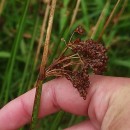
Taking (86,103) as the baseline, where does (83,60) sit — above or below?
above

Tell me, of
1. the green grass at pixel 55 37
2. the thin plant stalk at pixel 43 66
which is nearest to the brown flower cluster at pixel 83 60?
the thin plant stalk at pixel 43 66

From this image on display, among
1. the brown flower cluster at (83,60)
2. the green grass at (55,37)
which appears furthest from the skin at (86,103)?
the green grass at (55,37)

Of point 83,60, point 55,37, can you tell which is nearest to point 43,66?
point 83,60

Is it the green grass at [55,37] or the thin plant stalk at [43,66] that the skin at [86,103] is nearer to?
the thin plant stalk at [43,66]

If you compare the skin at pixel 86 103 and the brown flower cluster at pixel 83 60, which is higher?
the brown flower cluster at pixel 83 60

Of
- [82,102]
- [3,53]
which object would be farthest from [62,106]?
[3,53]

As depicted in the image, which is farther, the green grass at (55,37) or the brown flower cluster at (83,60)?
the green grass at (55,37)

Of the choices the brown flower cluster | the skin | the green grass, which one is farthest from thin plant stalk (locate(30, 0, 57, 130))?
the green grass

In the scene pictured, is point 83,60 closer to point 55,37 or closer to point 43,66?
point 43,66

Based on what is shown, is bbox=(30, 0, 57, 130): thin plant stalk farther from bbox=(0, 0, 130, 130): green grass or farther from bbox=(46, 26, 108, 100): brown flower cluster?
bbox=(0, 0, 130, 130): green grass

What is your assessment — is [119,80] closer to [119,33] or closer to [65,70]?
[65,70]
